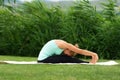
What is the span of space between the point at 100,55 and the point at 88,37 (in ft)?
2.21

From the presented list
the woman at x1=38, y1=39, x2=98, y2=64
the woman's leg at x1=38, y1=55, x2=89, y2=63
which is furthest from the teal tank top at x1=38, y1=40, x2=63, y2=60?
the woman's leg at x1=38, y1=55, x2=89, y2=63

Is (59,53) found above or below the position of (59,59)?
above

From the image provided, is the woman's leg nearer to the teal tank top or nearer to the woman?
the woman

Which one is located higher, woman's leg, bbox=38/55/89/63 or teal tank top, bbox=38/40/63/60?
teal tank top, bbox=38/40/63/60

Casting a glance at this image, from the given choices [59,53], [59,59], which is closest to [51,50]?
[59,53]

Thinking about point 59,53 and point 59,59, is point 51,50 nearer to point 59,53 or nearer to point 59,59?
point 59,53

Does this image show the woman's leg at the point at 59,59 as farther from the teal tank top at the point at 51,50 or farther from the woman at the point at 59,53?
the teal tank top at the point at 51,50

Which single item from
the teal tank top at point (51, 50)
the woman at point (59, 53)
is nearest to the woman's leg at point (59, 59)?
the woman at point (59, 53)

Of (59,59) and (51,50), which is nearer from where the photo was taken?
(59,59)

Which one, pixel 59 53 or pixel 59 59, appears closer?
pixel 59 59

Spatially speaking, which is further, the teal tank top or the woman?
the teal tank top

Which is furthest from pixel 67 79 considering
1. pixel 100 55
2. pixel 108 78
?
pixel 100 55

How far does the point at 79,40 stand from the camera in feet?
48.8

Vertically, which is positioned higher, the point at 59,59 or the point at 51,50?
the point at 51,50
